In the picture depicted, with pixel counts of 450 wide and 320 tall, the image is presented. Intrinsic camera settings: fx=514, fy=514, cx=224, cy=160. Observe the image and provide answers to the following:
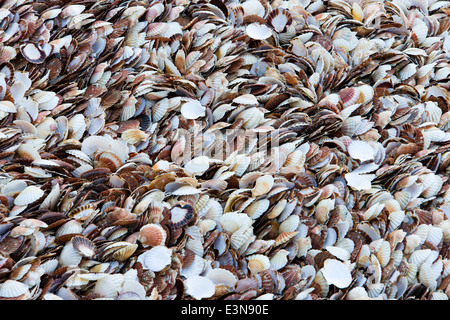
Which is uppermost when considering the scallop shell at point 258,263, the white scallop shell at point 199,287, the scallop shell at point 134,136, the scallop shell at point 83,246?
the scallop shell at point 134,136

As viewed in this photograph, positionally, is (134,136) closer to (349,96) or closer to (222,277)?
(222,277)

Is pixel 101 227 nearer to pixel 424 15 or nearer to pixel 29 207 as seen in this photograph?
pixel 29 207

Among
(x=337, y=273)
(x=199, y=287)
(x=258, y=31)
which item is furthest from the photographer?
(x=258, y=31)

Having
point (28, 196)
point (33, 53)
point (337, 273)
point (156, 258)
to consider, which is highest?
point (33, 53)

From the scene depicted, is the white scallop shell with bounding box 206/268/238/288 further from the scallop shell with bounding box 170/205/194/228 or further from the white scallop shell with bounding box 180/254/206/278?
the scallop shell with bounding box 170/205/194/228

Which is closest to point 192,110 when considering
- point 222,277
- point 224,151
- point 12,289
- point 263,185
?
point 224,151

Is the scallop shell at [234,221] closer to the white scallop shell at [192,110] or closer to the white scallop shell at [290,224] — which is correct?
the white scallop shell at [290,224]

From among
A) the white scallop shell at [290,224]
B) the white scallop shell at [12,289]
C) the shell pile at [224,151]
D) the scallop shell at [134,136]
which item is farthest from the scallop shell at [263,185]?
the white scallop shell at [12,289]

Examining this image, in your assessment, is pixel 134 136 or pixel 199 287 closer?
pixel 199 287
